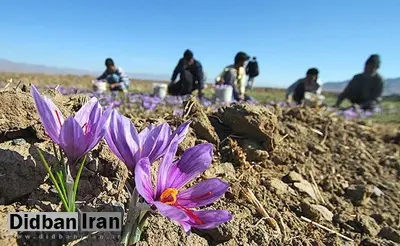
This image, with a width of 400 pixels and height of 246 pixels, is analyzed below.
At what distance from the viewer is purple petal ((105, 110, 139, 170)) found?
0.95 meters

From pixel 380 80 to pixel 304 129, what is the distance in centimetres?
592

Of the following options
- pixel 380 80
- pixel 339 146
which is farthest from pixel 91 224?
pixel 380 80

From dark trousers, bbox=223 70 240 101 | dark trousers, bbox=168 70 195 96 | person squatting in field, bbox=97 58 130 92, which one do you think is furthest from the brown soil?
person squatting in field, bbox=97 58 130 92

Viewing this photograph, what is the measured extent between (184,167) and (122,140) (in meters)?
0.16

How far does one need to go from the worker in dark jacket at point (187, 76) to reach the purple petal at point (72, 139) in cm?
674

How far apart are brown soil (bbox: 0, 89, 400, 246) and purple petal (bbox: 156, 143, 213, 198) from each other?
0.26 m

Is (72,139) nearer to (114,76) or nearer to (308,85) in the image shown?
(308,85)

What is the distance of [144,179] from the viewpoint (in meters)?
0.87

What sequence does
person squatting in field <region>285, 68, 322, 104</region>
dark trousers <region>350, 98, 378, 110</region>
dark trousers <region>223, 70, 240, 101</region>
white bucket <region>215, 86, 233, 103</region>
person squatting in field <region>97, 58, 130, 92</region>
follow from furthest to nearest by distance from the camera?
1. person squatting in field <region>97, 58, 130, 92</region>
2. dark trousers <region>350, 98, 378, 110</region>
3. person squatting in field <region>285, 68, 322, 104</region>
4. dark trousers <region>223, 70, 240, 101</region>
5. white bucket <region>215, 86, 233, 103</region>

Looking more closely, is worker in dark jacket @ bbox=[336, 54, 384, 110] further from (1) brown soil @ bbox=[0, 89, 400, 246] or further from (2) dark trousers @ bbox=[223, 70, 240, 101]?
(1) brown soil @ bbox=[0, 89, 400, 246]

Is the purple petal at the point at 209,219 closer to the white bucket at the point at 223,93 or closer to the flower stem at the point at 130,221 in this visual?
the flower stem at the point at 130,221

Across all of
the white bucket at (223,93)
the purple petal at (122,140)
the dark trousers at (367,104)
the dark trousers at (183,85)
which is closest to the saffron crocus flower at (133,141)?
the purple petal at (122,140)

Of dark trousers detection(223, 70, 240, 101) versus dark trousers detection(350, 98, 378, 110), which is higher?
dark trousers detection(223, 70, 240, 101)

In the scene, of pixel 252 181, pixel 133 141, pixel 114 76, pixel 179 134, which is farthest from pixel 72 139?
pixel 114 76
